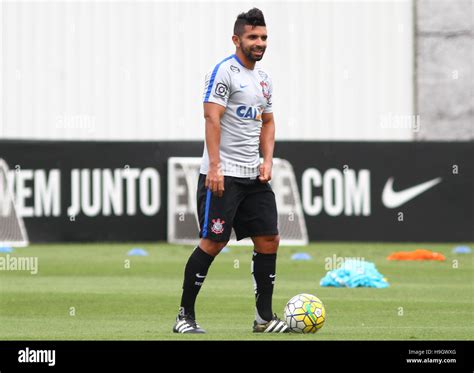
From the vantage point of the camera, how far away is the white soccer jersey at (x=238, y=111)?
9.98 metres

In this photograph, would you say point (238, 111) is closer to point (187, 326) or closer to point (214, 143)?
point (214, 143)

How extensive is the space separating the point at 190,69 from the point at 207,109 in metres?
19.0

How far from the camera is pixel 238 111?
1006cm

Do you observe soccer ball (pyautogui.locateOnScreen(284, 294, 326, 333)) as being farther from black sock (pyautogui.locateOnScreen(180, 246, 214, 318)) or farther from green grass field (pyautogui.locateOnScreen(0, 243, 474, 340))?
black sock (pyautogui.locateOnScreen(180, 246, 214, 318))

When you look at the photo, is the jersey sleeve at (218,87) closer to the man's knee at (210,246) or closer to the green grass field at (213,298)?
the man's knee at (210,246)

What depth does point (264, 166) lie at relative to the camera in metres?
10.1

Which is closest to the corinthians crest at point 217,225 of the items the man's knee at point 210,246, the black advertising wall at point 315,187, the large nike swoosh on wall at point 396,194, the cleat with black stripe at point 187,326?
the man's knee at point 210,246

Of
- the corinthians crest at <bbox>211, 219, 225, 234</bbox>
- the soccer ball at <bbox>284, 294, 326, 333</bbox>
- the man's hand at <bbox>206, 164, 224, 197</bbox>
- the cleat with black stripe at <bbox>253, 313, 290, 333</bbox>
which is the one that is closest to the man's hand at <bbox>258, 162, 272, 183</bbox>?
the man's hand at <bbox>206, 164, 224, 197</bbox>

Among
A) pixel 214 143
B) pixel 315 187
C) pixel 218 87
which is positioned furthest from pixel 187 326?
pixel 315 187

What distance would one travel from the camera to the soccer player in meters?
9.95

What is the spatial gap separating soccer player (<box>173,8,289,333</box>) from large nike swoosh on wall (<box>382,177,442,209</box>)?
13843 mm

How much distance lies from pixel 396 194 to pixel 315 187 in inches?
56.8
